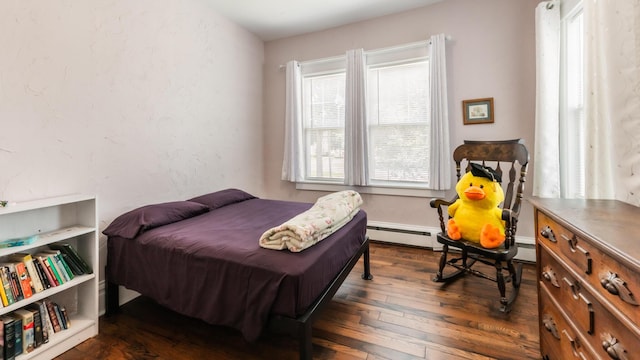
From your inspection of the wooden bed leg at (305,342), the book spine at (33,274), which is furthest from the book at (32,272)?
the wooden bed leg at (305,342)

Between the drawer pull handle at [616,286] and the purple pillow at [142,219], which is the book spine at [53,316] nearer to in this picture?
the purple pillow at [142,219]

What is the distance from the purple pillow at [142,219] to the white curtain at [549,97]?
299cm

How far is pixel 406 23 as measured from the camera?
311 centimetres

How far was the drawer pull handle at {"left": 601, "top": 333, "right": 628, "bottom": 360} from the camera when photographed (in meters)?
0.79

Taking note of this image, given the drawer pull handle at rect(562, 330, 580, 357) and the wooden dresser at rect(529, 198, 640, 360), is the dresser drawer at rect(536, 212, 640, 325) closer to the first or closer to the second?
the wooden dresser at rect(529, 198, 640, 360)

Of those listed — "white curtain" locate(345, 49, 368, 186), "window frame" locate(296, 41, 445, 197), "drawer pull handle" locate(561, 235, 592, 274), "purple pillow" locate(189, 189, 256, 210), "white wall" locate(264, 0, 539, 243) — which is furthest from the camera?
"white curtain" locate(345, 49, 368, 186)

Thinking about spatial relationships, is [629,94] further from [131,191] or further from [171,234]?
[131,191]

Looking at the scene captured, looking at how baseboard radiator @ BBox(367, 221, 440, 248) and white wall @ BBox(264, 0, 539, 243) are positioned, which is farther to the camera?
baseboard radiator @ BBox(367, 221, 440, 248)

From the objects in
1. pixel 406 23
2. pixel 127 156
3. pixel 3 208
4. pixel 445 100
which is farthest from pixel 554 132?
pixel 3 208

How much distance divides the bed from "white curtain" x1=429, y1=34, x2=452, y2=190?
4.16ft

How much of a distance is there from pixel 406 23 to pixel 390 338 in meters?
3.12

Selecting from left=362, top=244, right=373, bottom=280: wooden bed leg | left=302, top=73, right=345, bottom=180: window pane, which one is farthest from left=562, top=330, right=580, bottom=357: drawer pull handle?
left=302, top=73, right=345, bottom=180: window pane

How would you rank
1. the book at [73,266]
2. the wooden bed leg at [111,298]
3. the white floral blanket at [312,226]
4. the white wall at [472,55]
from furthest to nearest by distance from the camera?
the white wall at [472,55] → the wooden bed leg at [111,298] → the book at [73,266] → the white floral blanket at [312,226]

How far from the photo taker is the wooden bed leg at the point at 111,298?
1899 mm
